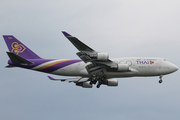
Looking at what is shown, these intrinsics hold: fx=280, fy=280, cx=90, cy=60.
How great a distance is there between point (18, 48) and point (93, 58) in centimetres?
1495

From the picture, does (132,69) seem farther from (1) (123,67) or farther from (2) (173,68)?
(2) (173,68)

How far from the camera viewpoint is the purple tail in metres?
47.0

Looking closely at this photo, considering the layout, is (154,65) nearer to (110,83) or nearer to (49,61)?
(110,83)

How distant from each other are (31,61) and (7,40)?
6.15 meters

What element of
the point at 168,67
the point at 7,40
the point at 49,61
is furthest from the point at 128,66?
the point at 7,40

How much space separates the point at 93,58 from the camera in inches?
1556

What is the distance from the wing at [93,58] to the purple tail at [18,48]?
33.0 ft

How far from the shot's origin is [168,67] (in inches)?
1887

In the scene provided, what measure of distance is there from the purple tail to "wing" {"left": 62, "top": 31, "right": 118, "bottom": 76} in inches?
396

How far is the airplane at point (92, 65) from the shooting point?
4328 cm

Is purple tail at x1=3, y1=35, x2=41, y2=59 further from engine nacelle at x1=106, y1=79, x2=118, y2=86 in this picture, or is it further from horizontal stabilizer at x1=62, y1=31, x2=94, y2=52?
engine nacelle at x1=106, y1=79, x2=118, y2=86

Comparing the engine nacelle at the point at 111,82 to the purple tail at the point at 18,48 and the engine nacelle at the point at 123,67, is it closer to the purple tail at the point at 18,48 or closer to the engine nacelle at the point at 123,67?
the engine nacelle at the point at 123,67

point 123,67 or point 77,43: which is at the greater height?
point 77,43

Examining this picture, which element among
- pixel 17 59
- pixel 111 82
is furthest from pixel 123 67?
pixel 17 59
